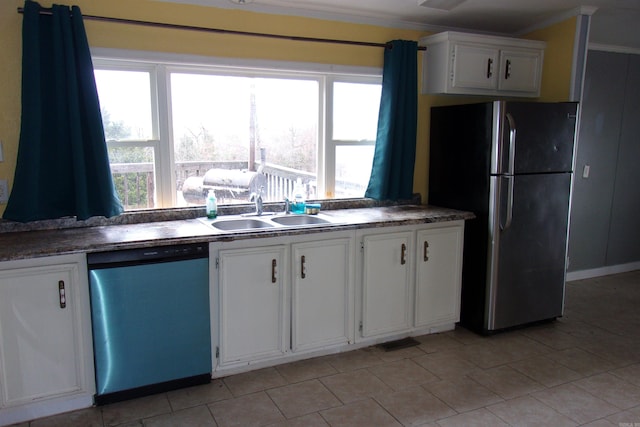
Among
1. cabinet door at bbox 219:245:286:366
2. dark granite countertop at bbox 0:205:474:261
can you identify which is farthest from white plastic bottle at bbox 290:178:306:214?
cabinet door at bbox 219:245:286:366

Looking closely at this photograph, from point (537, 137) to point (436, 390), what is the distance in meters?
1.85

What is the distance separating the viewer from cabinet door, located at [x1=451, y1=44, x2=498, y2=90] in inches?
139

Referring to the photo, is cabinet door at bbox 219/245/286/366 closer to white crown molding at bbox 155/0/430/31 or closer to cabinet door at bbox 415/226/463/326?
cabinet door at bbox 415/226/463/326

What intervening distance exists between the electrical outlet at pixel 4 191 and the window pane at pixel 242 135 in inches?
38.1

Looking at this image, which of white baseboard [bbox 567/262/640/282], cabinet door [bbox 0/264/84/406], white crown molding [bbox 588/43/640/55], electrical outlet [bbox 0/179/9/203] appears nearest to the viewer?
cabinet door [bbox 0/264/84/406]

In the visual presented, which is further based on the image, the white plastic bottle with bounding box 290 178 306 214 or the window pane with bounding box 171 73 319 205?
the white plastic bottle with bounding box 290 178 306 214

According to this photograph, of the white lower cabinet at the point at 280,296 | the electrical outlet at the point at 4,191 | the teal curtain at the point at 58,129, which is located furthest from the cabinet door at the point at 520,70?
the electrical outlet at the point at 4,191

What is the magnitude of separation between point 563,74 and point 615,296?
2.08 meters

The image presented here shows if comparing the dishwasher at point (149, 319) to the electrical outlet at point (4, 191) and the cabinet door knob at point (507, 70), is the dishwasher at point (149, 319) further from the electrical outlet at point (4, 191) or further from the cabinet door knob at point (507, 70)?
the cabinet door knob at point (507, 70)

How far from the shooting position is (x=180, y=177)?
3227mm

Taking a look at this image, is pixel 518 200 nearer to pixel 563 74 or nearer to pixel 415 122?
pixel 415 122

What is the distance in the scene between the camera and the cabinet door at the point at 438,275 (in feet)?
10.9

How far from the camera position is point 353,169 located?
12.4 feet

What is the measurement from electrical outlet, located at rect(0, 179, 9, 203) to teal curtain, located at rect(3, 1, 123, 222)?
0.12 m
